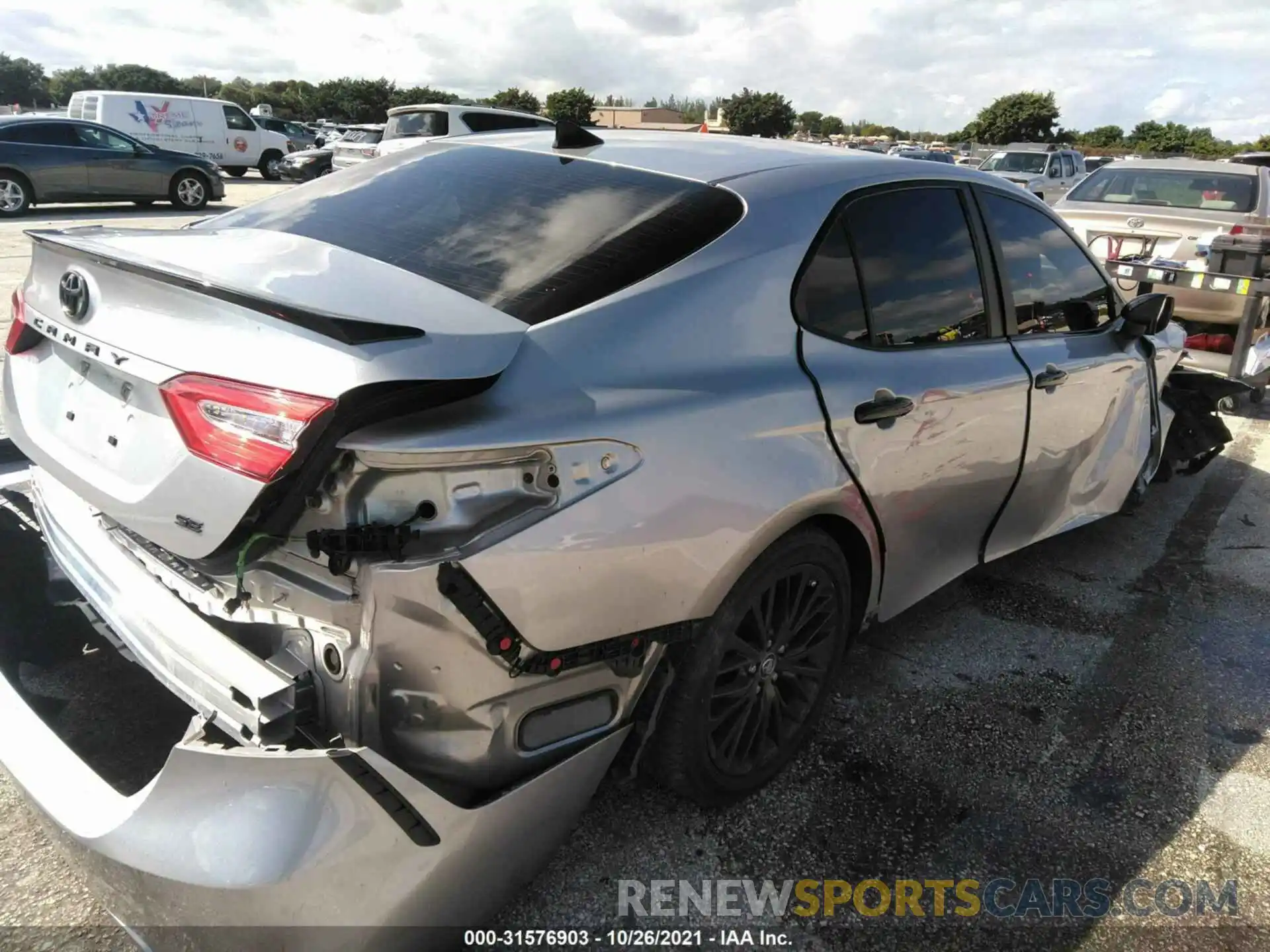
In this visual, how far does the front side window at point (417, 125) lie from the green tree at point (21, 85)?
253 feet

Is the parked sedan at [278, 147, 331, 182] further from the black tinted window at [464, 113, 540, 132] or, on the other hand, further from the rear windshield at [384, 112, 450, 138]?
the black tinted window at [464, 113, 540, 132]

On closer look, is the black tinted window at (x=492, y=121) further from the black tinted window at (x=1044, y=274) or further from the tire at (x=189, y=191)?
the black tinted window at (x=1044, y=274)

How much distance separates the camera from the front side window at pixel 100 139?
1540 cm

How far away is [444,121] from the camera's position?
15742 mm

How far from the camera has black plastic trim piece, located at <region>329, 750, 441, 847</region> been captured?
1.55m

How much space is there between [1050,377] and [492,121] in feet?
46.6

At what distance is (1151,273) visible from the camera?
21.8 feet

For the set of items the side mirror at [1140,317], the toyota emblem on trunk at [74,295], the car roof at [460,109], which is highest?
the car roof at [460,109]

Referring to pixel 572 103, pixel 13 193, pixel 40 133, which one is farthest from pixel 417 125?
pixel 572 103

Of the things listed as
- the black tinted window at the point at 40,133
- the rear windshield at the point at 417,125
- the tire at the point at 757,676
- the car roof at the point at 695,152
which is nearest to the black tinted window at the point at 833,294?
the car roof at the point at 695,152

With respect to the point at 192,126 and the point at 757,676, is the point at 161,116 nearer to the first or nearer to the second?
the point at 192,126

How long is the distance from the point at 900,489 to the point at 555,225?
121 cm

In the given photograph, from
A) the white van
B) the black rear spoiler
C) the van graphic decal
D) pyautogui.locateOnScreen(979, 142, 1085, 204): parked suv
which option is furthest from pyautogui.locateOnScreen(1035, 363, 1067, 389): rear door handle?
the van graphic decal

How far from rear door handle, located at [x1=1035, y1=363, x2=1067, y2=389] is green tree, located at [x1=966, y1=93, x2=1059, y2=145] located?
57.3 meters
